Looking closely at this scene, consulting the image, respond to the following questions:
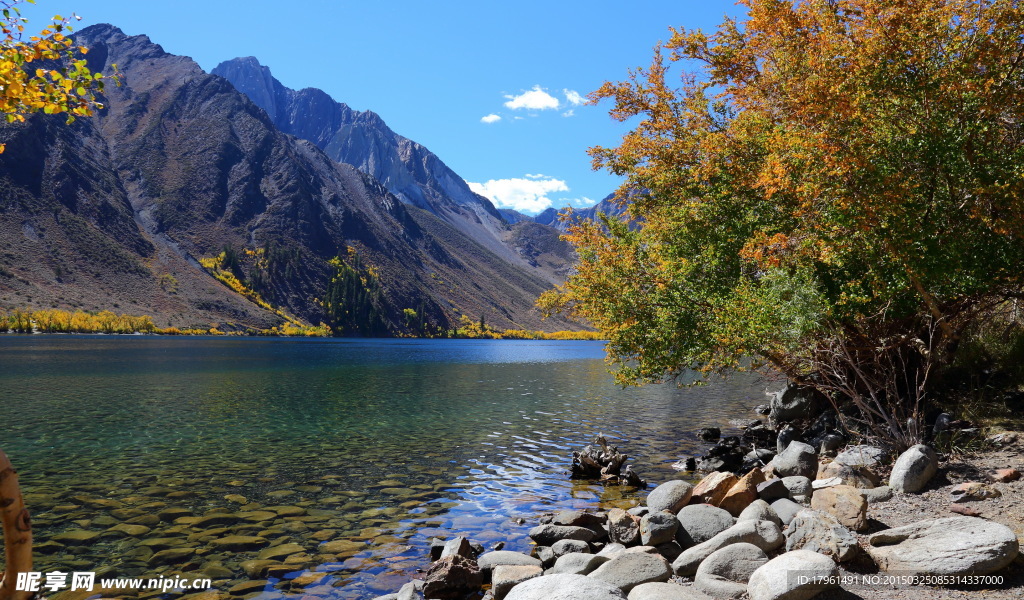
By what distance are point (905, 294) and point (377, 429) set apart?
22066mm

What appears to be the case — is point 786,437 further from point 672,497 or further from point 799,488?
point 672,497

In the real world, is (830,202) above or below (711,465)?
above

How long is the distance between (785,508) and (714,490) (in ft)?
5.84

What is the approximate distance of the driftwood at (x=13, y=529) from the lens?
9.04ft

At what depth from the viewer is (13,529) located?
2.80m

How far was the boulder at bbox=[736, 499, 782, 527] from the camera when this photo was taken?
1113cm

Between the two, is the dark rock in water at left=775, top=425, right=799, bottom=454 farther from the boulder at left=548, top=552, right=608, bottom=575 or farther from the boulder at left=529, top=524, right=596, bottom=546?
the boulder at left=548, top=552, right=608, bottom=575

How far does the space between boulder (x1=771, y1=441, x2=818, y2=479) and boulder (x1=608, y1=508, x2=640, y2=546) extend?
20.9 feet

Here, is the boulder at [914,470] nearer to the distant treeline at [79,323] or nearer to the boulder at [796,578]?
the boulder at [796,578]

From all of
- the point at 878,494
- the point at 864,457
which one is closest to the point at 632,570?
the point at 878,494

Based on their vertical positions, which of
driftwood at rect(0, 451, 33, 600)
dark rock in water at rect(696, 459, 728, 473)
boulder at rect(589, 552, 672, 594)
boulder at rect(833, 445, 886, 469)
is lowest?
dark rock in water at rect(696, 459, 728, 473)

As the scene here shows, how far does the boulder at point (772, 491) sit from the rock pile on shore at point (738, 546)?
0.02 m

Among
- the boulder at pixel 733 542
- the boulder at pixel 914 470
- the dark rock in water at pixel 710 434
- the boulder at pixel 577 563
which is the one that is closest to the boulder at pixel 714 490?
the boulder at pixel 733 542

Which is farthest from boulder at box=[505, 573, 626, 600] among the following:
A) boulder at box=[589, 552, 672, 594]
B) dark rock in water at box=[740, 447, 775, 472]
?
dark rock in water at box=[740, 447, 775, 472]
